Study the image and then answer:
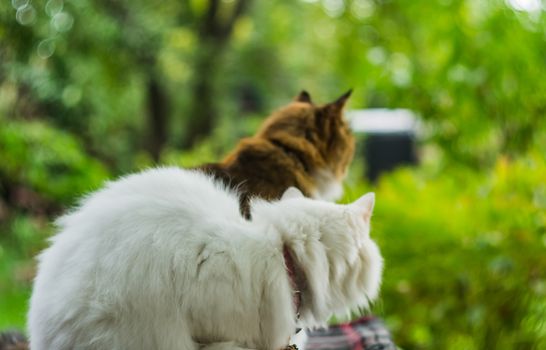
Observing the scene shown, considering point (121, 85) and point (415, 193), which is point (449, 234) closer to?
point (415, 193)

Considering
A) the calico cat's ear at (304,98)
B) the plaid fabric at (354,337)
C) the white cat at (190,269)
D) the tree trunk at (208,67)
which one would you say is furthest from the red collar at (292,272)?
the tree trunk at (208,67)

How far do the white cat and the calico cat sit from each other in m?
0.40

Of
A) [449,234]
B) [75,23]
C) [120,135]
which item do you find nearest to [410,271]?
[449,234]

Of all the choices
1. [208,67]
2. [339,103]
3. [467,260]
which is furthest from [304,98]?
[208,67]

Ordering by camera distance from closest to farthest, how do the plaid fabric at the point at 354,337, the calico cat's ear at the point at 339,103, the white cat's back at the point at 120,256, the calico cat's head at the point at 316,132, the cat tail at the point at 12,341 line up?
1. the white cat's back at the point at 120,256
2. the cat tail at the point at 12,341
3. the plaid fabric at the point at 354,337
4. the calico cat's head at the point at 316,132
5. the calico cat's ear at the point at 339,103

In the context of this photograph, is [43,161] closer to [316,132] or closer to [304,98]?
[304,98]

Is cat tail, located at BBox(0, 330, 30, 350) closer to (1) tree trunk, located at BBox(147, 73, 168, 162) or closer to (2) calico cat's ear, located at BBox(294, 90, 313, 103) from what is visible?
(2) calico cat's ear, located at BBox(294, 90, 313, 103)

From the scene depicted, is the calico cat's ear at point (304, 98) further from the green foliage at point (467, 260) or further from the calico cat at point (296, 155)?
the green foliage at point (467, 260)

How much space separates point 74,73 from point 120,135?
62.8 inches

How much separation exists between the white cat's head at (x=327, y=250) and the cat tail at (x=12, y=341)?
2.56ft

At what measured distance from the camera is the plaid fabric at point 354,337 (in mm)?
1701

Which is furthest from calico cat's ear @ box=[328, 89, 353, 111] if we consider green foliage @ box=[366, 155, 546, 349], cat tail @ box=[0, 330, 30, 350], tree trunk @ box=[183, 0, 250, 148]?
tree trunk @ box=[183, 0, 250, 148]

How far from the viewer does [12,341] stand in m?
1.54

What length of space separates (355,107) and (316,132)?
1.92 m
